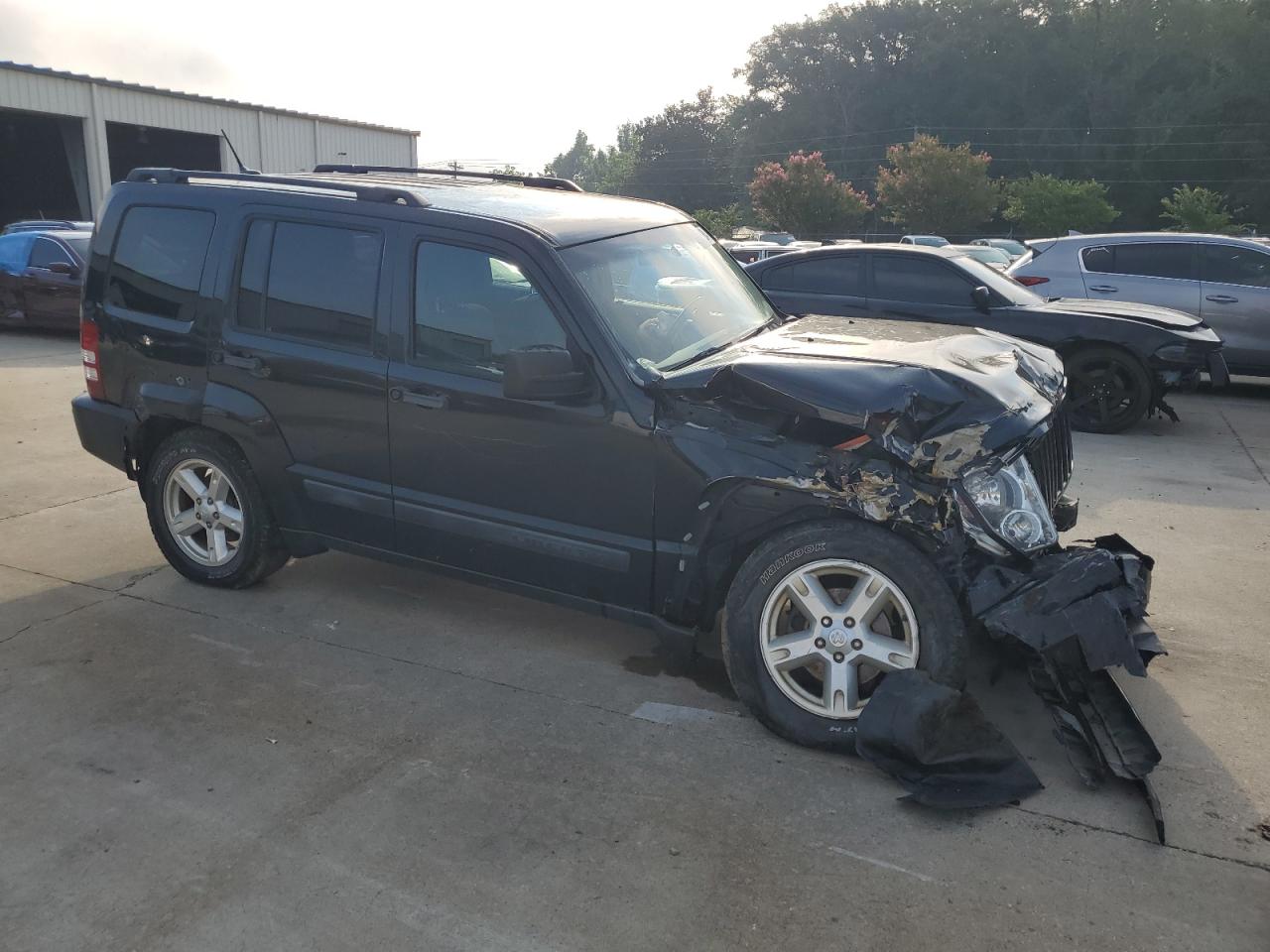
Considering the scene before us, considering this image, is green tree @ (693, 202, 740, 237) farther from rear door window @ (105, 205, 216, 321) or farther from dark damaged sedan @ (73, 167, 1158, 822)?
dark damaged sedan @ (73, 167, 1158, 822)

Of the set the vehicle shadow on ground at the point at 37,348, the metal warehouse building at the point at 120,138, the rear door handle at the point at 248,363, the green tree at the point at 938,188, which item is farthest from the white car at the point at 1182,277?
the green tree at the point at 938,188

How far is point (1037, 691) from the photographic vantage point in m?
3.64

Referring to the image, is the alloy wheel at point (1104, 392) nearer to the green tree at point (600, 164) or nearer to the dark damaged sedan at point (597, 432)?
the dark damaged sedan at point (597, 432)

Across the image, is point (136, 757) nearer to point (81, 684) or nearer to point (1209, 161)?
point (81, 684)

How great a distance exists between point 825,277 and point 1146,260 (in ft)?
13.1

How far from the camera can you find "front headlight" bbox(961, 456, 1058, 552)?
3590mm

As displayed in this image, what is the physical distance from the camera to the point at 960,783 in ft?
11.4

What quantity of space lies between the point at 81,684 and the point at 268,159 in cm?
3009

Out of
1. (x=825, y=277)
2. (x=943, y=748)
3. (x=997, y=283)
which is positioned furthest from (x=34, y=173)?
(x=943, y=748)

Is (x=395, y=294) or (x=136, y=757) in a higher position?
(x=395, y=294)

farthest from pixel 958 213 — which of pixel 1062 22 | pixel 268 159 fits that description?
pixel 1062 22

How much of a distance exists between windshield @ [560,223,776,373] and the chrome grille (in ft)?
4.48

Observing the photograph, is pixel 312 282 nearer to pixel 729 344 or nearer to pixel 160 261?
pixel 160 261

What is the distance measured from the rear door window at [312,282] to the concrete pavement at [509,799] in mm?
1403
